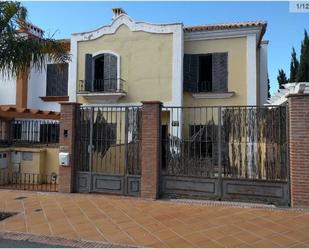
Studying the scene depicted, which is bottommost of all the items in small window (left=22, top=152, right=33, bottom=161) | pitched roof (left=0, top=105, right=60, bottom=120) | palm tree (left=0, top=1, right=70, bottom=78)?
small window (left=22, top=152, right=33, bottom=161)

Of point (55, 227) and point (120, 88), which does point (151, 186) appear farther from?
point (120, 88)

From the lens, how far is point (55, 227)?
6586 mm

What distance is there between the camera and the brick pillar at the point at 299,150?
26.0 ft

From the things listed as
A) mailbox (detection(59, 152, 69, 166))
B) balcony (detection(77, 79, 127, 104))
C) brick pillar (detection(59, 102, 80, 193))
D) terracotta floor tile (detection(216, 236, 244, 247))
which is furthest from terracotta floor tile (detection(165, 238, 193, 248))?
balcony (detection(77, 79, 127, 104))

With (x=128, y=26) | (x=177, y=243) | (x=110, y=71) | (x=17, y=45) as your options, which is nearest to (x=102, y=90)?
(x=110, y=71)

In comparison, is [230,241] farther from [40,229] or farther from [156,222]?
[40,229]

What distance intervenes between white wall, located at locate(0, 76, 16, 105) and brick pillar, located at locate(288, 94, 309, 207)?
16.1m

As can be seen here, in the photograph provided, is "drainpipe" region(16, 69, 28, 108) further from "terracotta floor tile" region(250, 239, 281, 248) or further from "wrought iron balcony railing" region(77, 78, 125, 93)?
"terracotta floor tile" region(250, 239, 281, 248)

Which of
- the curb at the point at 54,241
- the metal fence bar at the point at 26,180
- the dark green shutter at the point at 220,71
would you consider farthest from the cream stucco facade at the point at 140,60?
the curb at the point at 54,241

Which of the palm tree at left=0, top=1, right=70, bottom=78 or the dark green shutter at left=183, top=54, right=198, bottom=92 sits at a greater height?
the dark green shutter at left=183, top=54, right=198, bottom=92

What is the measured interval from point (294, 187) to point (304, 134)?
1.22 metres

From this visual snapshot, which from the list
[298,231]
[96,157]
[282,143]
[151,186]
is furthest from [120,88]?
[298,231]

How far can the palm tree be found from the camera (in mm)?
7219

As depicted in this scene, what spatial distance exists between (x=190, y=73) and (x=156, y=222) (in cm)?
1148
